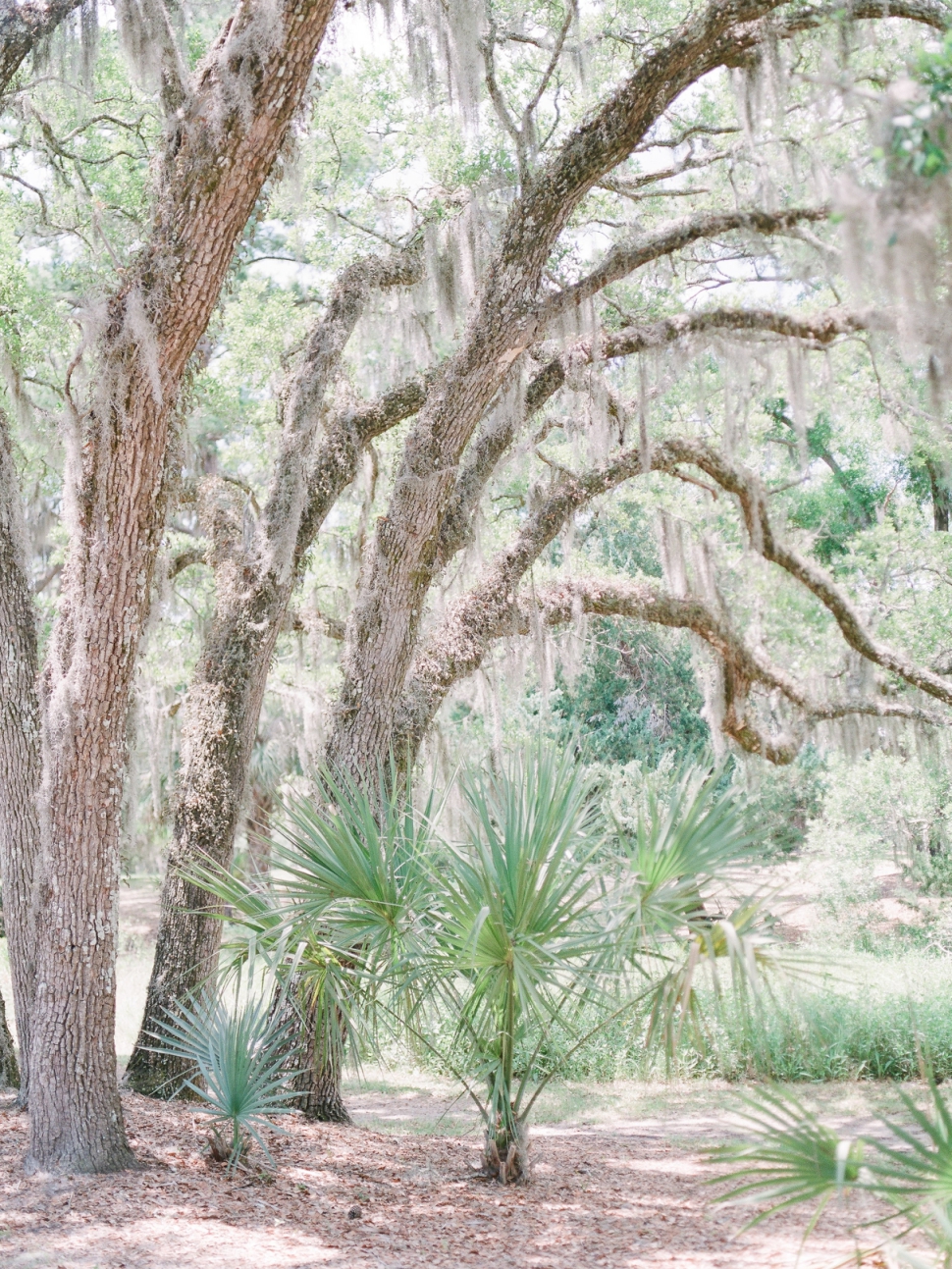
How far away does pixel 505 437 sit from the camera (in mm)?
7980

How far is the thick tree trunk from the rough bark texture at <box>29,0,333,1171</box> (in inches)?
76.7

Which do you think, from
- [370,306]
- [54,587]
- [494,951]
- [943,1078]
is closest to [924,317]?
[494,951]

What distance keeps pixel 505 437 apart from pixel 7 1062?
514 centimetres

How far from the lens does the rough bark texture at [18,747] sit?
228 inches

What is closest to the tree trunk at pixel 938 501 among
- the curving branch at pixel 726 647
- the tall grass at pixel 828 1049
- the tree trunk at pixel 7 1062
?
the curving branch at pixel 726 647

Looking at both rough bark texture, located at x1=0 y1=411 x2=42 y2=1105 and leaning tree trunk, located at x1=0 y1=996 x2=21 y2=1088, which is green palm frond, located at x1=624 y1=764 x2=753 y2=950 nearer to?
rough bark texture, located at x1=0 y1=411 x2=42 y2=1105

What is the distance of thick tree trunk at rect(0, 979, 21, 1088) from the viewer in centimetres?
670

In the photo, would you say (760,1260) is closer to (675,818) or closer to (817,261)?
(675,818)

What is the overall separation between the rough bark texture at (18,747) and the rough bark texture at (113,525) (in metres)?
0.77

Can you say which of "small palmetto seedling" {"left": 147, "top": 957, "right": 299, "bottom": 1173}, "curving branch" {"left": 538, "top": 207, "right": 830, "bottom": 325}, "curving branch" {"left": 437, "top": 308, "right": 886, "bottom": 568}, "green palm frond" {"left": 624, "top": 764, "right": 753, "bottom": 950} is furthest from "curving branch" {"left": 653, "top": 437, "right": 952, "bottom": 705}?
"small palmetto seedling" {"left": 147, "top": 957, "right": 299, "bottom": 1173}

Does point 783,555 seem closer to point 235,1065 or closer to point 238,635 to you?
point 238,635

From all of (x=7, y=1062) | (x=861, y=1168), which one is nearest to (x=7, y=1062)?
(x=7, y=1062)

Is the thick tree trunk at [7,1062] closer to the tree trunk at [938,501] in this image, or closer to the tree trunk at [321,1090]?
the tree trunk at [321,1090]

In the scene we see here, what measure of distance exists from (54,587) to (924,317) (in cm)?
1428
